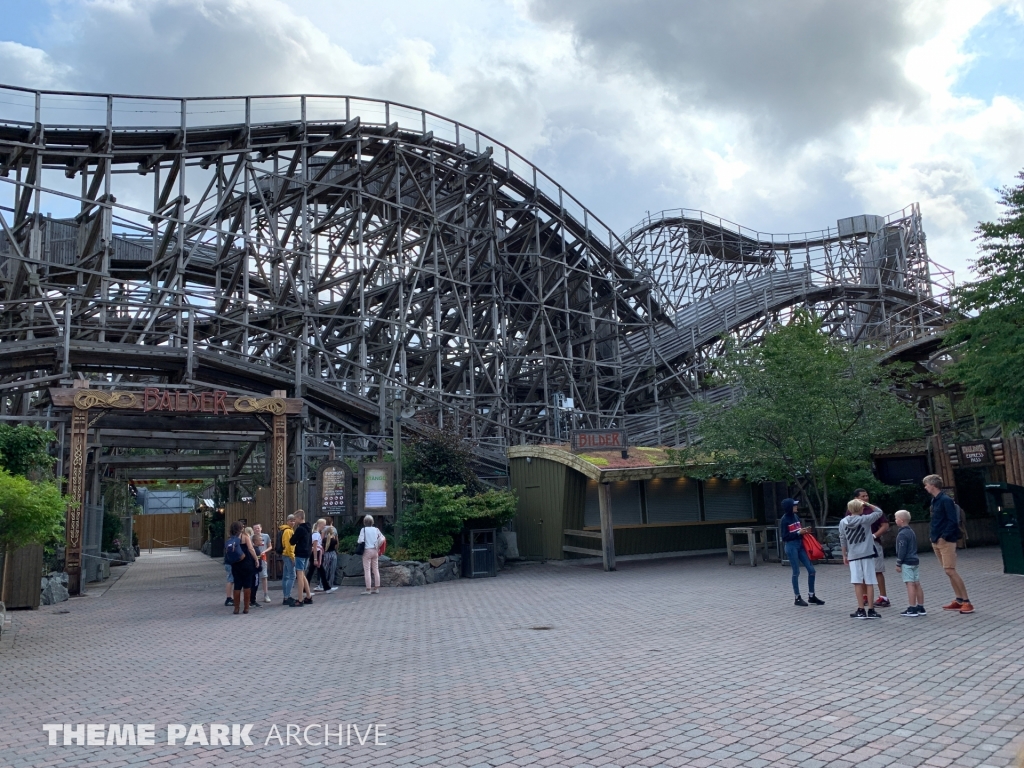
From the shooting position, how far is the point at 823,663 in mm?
7098

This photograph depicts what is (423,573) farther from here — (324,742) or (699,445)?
(324,742)

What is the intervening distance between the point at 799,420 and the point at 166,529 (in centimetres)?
3824

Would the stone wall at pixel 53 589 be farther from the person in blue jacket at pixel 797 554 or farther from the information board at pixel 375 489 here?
the person in blue jacket at pixel 797 554

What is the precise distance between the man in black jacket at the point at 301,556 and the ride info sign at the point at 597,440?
7.10 meters

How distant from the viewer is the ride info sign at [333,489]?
17219 millimetres

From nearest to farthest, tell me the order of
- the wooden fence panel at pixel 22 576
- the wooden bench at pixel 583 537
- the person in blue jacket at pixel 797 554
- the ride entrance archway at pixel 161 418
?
1. the person in blue jacket at pixel 797 554
2. the wooden fence panel at pixel 22 576
3. the ride entrance archway at pixel 161 418
4. the wooden bench at pixel 583 537

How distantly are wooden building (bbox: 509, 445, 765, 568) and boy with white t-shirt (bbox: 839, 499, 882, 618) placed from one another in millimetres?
8185

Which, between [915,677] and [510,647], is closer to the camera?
[915,677]

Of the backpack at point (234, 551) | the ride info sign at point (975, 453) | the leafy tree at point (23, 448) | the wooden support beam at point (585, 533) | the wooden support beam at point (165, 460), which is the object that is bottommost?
the wooden support beam at point (585, 533)

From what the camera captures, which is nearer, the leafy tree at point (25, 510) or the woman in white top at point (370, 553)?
the leafy tree at point (25, 510)

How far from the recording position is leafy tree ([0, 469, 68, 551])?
9172mm

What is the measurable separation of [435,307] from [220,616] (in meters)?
15.2

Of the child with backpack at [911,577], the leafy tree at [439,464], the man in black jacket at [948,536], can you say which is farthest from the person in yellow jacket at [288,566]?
the man in black jacket at [948,536]

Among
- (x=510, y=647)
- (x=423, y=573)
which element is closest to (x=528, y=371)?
(x=423, y=573)
